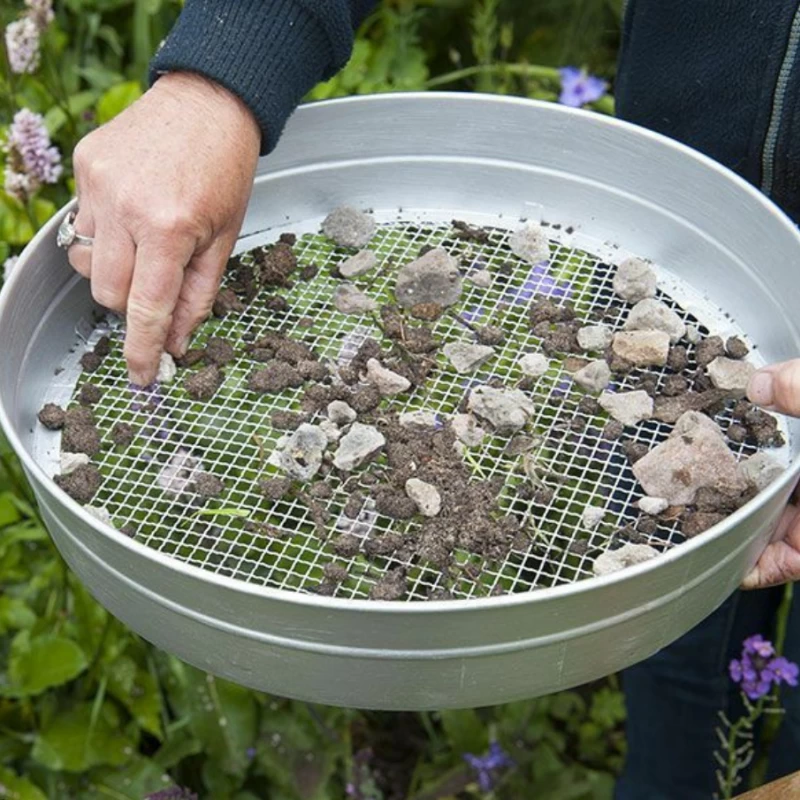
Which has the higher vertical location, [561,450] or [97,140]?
[97,140]

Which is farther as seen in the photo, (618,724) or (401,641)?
(618,724)

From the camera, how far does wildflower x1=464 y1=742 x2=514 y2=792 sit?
1601 mm

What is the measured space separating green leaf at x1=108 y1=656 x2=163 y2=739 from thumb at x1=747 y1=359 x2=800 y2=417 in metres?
0.96

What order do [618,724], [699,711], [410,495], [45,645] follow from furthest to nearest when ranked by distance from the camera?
[618,724], [699,711], [45,645], [410,495]

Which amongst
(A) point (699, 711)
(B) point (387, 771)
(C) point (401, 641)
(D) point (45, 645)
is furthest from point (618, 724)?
(C) point (401, 641)

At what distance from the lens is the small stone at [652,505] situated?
96 centimetres

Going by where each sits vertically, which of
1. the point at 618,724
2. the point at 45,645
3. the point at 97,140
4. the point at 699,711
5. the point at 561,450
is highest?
the point at 97,140

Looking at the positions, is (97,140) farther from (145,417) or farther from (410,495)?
(410,495)

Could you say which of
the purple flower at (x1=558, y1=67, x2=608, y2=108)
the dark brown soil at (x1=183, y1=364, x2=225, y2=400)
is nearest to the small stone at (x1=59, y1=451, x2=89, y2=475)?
the dark brown soil at (x1=183, y1=364, x2=225, y2=400)

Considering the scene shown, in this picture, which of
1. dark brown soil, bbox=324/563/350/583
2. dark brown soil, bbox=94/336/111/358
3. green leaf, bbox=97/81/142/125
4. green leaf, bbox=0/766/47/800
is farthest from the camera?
green leaf, bbox=97/81/142/125

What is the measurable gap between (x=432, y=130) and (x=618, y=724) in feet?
3.74

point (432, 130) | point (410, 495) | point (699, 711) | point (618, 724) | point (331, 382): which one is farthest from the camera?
point (618, 724)

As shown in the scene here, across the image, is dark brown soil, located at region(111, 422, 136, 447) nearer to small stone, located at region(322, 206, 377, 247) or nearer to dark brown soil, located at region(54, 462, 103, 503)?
dark brown soil, located at region(54, 462, 103, 503)

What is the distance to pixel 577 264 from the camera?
46.6 inches
